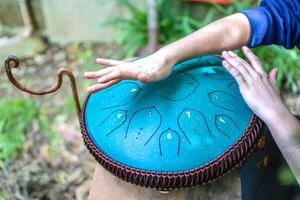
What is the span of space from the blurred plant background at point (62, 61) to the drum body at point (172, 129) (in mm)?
984

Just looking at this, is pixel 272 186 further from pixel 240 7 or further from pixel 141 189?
pixel 240 7

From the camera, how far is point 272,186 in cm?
138

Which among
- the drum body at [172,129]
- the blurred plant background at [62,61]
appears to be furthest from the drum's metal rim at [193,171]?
the blurred plant background at [62,61]

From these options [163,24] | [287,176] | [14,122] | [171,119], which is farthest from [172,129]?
[163,24]

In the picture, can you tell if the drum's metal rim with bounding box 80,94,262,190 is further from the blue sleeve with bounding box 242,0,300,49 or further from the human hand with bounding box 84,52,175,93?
the blue sleeve with bounding box 242,0,300,49

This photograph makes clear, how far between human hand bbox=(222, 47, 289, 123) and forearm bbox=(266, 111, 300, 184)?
0.04 feet

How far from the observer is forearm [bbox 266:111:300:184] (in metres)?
1.02

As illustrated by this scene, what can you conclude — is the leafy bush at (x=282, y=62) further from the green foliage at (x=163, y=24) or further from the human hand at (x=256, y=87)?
the human hand at (x=256, y=87)

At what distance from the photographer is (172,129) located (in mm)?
1085

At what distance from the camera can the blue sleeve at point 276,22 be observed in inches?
51.4

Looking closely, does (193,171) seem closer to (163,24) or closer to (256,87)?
(256,87)

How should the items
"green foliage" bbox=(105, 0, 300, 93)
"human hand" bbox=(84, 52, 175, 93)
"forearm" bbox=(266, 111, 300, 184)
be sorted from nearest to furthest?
1. "forearm" bbox=(266, 111, 300, 184)
2. "human hand" bbox=(84, 52, 175, 93)
3. "green foliage" bbox=(105, 0, 300, 93)

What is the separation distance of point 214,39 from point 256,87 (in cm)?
21

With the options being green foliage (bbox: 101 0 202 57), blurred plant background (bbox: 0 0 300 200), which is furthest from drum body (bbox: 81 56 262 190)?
green foliage (bbox: 101 0 202 57)
